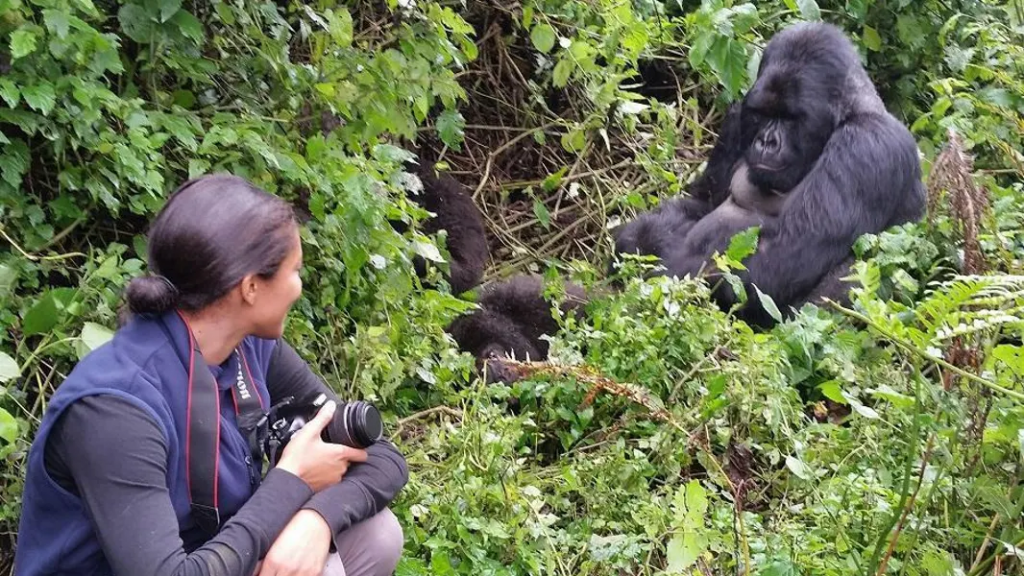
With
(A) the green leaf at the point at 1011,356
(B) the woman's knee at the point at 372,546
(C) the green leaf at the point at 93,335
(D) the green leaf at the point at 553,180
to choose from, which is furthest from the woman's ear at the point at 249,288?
(D) the green leaf at the point at 553,180

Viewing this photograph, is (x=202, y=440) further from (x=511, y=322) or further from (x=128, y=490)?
(x=511, y=322)

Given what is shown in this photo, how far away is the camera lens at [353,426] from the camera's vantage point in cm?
200

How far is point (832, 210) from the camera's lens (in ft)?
11.9

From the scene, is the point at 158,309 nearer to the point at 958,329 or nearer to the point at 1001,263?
the point at 958,329

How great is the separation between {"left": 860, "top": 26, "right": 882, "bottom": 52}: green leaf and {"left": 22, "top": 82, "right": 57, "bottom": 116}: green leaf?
3.71m

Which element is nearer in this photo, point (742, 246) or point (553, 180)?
point (742, 246)

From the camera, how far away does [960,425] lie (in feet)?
7.00

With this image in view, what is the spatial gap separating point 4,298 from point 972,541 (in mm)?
2136

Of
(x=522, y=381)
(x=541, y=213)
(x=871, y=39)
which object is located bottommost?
→ (x=541, y=213)

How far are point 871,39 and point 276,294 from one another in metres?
3.89

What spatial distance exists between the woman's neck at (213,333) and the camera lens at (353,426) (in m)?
0.24

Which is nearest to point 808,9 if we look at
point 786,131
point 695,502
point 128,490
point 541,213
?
point 786,131

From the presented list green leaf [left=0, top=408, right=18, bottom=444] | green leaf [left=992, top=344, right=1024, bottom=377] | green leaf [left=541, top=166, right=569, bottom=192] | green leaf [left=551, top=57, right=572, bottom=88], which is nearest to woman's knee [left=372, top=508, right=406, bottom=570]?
green leaf [left=0, top=408, right=18, bottom=444]

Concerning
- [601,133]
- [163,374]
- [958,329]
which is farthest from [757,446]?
[601,133]
